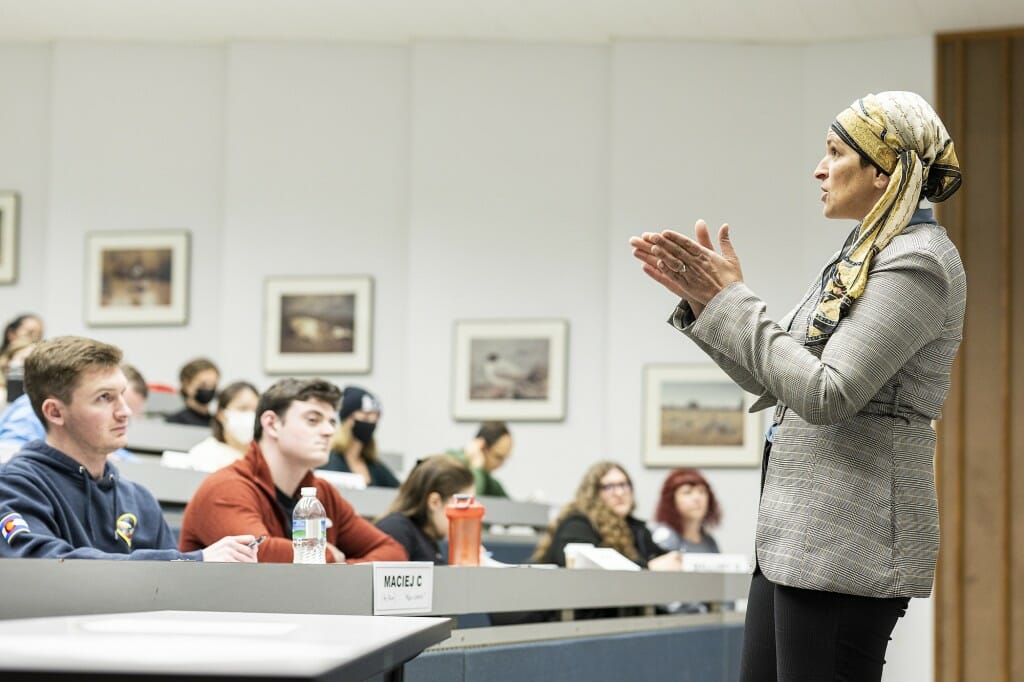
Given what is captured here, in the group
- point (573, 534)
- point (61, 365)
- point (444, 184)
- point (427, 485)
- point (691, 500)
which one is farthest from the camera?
point (444, 184)

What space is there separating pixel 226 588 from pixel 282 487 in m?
1.34

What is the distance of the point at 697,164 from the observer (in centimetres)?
827

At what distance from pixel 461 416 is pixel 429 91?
2.04m

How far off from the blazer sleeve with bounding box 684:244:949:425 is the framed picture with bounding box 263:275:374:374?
6.89 meters

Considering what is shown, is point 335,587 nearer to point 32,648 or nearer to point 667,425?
point 32,648

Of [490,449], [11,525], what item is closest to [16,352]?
[490,449]

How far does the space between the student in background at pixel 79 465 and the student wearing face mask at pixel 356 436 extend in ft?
9.55

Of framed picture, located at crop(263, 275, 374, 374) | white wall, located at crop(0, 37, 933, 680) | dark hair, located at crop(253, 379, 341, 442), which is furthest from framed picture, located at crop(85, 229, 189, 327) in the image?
dark hair, located at crop(253, 379, 341, 442)

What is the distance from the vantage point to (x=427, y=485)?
3.96 m

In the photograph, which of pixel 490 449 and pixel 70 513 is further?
pixel 490 449

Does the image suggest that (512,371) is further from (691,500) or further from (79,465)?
(79,465)

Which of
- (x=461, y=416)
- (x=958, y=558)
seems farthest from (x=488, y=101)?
(x=958, y=558)

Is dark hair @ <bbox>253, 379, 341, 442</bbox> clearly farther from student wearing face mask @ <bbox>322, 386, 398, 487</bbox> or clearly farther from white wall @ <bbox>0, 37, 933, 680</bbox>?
white wall @ <bbox>0, 37, 933, 680</bbox>

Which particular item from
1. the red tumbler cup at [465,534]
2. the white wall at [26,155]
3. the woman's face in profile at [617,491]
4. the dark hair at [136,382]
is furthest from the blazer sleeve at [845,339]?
the white wall at [26,155]
